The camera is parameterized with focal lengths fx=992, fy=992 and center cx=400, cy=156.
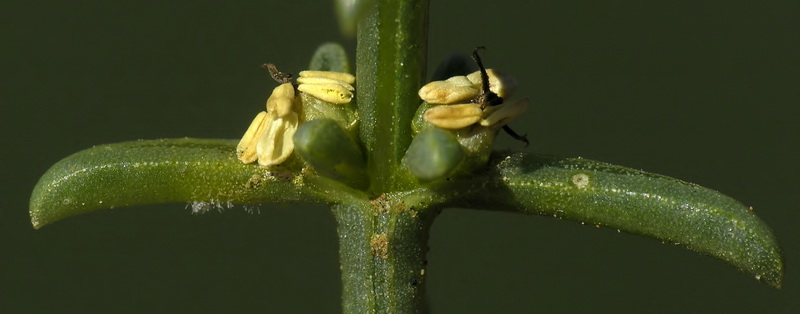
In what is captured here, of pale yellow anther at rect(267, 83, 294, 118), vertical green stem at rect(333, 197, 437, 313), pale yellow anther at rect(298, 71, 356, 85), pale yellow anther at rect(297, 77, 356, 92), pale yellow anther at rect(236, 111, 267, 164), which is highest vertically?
pale yellow anther at rect(298, 71, 356, 85)

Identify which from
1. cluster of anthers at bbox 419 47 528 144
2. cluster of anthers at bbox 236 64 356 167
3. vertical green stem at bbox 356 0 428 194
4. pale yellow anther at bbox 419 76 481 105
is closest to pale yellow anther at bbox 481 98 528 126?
cluster of anthers at bbox 419 47 528 144

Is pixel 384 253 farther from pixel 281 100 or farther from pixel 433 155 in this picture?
pixel 281 100

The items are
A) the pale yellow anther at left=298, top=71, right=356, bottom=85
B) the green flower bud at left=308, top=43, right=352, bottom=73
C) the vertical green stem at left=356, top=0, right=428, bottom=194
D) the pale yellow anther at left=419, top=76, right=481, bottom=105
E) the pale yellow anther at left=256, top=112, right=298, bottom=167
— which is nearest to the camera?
the vertical green stem at left=356, top=0, right=428, bottom=194

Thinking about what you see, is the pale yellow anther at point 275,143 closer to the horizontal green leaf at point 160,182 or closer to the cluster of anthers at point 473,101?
the horizontal green leaf at point 160,182

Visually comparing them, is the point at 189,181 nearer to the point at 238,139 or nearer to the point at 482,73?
the point at 238,139

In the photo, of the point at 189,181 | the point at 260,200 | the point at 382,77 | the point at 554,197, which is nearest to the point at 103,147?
the point at 189,181

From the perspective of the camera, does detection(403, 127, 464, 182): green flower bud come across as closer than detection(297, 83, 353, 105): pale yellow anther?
Yes

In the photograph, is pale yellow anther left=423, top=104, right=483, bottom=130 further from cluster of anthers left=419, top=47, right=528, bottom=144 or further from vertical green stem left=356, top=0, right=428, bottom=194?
vertical green stem left=356, top=0, right=428, bottom=194
